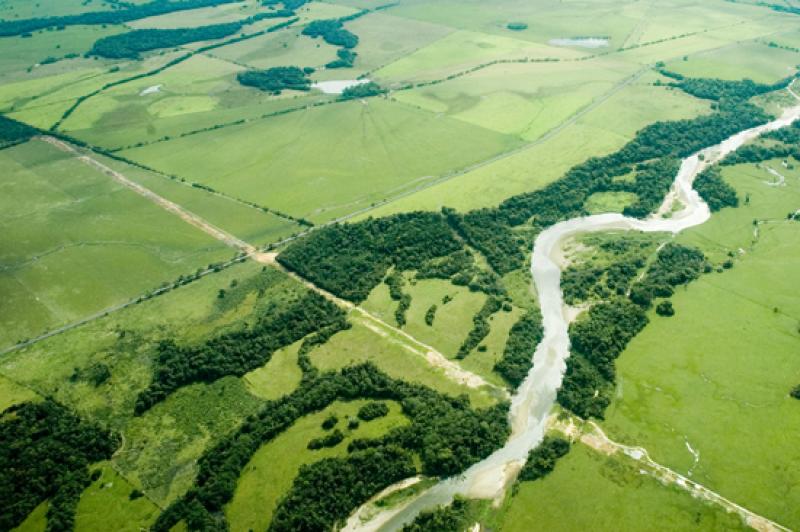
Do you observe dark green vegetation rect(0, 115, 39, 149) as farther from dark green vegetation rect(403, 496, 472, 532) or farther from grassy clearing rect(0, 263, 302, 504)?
dark green vegetation rect(403, 496, 472, 532)

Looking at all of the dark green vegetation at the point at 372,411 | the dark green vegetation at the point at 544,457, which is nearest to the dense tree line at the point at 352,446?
the dark green vegetation at the point at 372,411

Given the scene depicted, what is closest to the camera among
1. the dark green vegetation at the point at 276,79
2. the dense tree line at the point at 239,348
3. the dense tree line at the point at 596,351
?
the dense tree line at the point at 596,351

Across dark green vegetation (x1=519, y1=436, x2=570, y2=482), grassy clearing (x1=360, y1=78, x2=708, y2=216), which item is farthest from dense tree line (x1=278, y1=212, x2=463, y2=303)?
dark green vegetation (x1=519, y1=436, x2=570, y2=482)

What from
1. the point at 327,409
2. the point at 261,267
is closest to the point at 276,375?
the point at 327,409

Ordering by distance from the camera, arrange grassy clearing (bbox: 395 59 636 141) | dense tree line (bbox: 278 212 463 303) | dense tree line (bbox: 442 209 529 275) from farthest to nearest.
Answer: grassy clearing (bbox: 395 59 636 141), dense tree line (bbox: 442 209 529 275), dense tree line (bbox: 278 212 463 303)

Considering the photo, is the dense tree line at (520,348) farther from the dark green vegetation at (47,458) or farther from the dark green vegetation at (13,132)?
the dark green vegetation at (13,132)

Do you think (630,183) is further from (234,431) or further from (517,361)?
(234,431)
